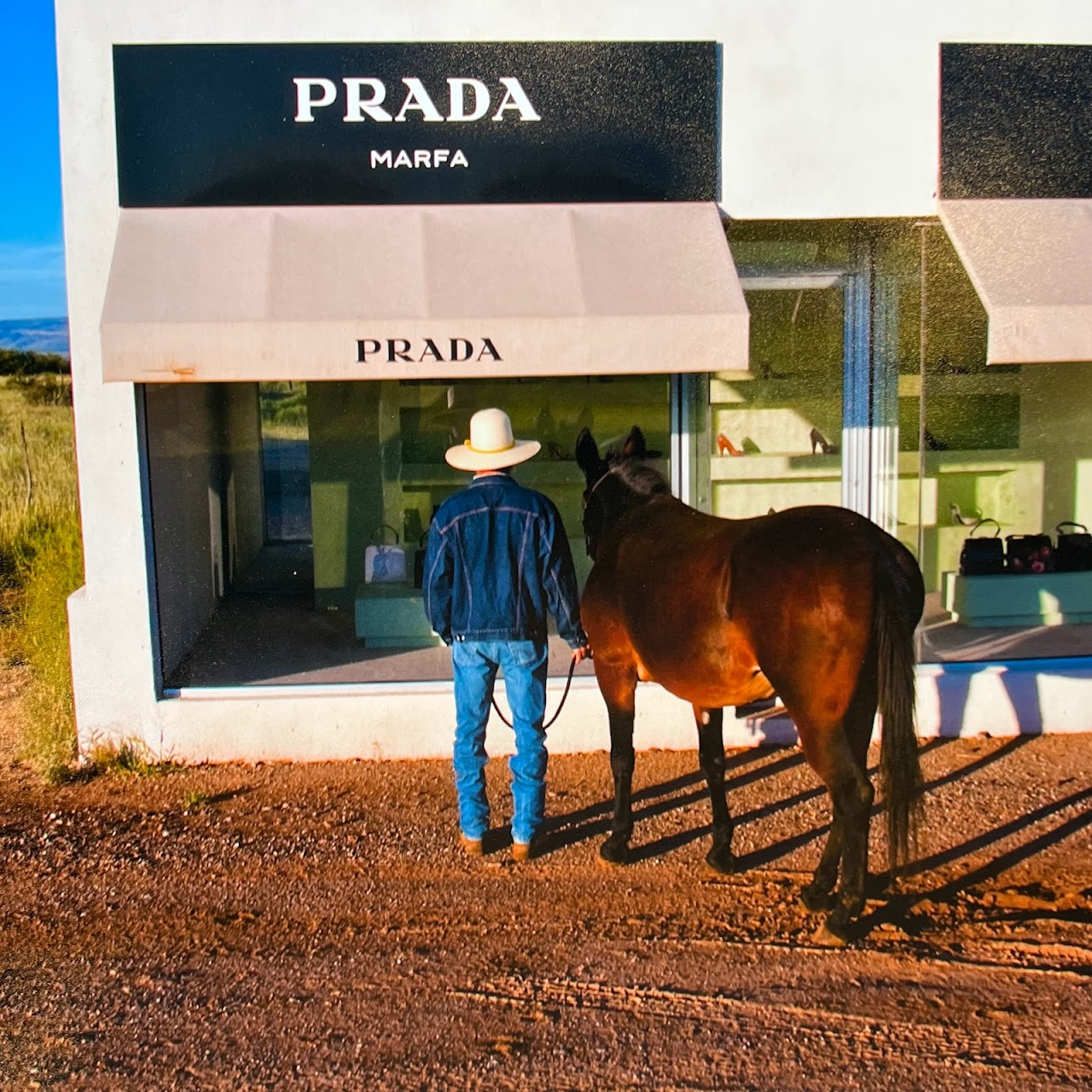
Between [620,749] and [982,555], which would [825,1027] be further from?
[982,555]

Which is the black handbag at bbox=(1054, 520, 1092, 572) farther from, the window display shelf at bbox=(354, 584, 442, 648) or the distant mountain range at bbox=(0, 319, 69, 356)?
the distant mountain range at bbox=(0, 319, 69, 356)

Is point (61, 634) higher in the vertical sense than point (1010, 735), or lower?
higher

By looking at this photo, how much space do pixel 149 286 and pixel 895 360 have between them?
4.43m

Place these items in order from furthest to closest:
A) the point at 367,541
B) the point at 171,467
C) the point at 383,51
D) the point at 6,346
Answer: the point at 6,346
the point at 367,541
the point at 171,467
the point at 383,51

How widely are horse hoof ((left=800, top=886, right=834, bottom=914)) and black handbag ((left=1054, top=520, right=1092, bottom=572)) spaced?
15.9 ft

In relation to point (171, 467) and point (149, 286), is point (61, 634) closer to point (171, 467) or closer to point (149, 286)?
point (171, 467)

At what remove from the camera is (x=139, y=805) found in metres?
6.85

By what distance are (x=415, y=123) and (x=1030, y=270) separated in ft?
11.1

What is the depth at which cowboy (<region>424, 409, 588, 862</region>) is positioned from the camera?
5773 millimetres

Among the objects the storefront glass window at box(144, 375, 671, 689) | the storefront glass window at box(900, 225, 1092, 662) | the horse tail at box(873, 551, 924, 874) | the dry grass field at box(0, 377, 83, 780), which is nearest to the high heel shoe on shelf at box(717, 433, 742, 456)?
the storefront glass window at box(144, 375, 671, 689)

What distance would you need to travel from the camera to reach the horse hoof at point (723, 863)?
5.78 meters

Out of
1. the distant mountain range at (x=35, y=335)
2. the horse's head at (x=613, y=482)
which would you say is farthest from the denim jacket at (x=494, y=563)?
the distant mountain range at (x=35, y=335)

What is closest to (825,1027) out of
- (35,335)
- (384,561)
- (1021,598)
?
(384,561)

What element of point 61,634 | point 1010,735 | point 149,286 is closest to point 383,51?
point 149,286
